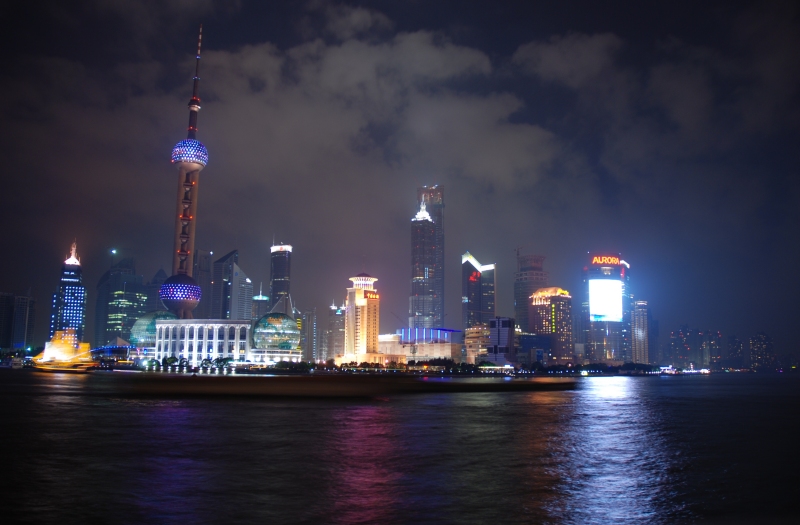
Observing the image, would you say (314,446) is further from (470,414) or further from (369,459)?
(470,414)

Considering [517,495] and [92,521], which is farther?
[517,495]

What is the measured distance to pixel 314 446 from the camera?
2867 cm

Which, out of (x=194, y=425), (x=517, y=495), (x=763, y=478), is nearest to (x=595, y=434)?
(x=763, y=478)

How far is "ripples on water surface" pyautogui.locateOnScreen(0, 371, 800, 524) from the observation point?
16.7 metres

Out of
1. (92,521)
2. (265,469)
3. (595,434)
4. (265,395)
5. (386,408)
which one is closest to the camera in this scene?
(92,521)

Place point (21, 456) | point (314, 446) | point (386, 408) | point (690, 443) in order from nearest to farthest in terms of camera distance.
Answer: point (21, 456) < point (314, 446) < point (690, 443) < point (386, 408)

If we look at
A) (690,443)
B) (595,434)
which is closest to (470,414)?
(595,434)

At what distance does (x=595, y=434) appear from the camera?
1428 inches

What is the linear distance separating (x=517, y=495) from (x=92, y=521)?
451 inches

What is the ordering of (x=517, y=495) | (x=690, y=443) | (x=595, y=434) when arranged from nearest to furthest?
(x=517, y=495)
(x=690, y=443)
(x=595, y=434)

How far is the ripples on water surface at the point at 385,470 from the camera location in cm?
1666

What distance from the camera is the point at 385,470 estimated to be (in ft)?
74.4

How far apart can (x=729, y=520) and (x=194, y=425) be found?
29.2m

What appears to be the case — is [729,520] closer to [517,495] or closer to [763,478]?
[517,495]
